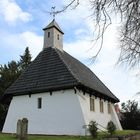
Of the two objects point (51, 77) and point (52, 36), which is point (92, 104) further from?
point (52, 36)

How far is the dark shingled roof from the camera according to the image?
2620 centimetres

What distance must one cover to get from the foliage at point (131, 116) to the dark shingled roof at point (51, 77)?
837cm

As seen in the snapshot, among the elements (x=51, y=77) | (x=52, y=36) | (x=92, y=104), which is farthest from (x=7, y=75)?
(x=92, y=104)

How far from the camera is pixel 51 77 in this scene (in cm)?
2817

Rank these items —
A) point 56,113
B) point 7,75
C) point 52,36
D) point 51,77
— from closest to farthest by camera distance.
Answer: point 56,113, point 51,77, point 52,36, point 7,75

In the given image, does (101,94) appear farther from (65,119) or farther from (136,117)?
(136,117)

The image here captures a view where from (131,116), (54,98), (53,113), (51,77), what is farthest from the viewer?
(131,116)

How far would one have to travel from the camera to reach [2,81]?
44531mm

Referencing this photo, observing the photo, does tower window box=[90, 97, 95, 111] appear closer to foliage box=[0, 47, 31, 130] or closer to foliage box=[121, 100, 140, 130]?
foliage box=[121, 100, 140, 130]

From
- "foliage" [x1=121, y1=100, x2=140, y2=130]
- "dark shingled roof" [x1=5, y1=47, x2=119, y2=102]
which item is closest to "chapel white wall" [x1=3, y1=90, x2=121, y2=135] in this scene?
"dark shingled roof" [x1=5, y1=47, x2=119, y2=102]

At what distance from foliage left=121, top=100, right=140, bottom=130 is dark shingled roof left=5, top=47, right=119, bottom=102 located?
8374 millimetres

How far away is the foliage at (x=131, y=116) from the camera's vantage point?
39.8 metres

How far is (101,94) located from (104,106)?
6.62ft

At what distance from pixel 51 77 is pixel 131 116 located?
1631 centimetres
